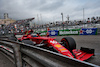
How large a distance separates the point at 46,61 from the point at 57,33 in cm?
1425

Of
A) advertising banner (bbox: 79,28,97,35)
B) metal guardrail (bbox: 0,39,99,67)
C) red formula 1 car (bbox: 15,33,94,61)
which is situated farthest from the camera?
advertising banner (bbox: 79,28,97,35)

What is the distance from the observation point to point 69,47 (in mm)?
4051

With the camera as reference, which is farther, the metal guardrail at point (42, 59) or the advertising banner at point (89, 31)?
the advertising banner at point (89, 31)

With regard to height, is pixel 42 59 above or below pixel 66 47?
above

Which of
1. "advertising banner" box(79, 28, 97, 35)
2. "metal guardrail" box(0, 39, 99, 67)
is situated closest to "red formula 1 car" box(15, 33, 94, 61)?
"metal guardrail" box(0, 39, 99, 67)

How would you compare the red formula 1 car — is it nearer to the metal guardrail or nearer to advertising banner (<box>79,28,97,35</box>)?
the metal guardrail

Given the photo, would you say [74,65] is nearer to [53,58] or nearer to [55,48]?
[53,58]

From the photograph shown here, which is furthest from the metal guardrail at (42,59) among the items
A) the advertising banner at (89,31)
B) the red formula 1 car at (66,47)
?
the advertising banner at (89,31)

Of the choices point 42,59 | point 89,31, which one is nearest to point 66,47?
point 42,59

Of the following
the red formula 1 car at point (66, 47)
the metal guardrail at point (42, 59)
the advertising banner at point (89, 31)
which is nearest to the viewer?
the metal guardrail at point (42, 59)

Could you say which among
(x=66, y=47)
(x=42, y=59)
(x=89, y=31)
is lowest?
(x=66, y=47)

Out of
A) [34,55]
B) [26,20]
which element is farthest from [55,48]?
[26,20]

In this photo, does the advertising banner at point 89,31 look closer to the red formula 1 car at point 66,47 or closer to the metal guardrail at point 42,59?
the red formula 1 car at point 66,47

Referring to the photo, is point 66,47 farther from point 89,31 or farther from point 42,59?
point 89,31
